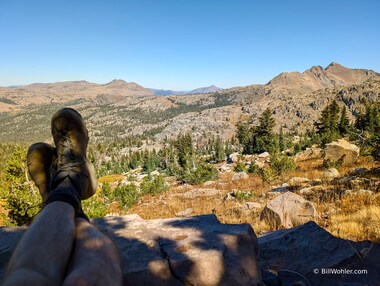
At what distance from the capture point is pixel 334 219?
16.0 feet

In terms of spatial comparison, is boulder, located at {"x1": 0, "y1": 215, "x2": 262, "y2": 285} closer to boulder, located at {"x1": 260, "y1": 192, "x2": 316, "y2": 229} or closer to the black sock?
the black sock

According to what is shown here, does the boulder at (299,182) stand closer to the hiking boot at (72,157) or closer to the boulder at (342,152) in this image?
the boulder at (342,152)

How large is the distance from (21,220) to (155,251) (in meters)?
11.6

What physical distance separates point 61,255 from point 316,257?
9.45ft

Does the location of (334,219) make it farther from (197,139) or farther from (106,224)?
(197,139)

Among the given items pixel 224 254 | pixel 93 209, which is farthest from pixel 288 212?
pixel 93 209

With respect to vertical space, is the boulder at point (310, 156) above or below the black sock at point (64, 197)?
below

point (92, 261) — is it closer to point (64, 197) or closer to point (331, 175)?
point (64, 197)

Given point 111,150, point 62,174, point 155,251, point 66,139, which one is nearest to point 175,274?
point 155,251

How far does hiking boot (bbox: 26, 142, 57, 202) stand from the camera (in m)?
3.57

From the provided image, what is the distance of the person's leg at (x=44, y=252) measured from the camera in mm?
1487

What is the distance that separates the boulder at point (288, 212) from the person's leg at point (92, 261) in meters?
4.24

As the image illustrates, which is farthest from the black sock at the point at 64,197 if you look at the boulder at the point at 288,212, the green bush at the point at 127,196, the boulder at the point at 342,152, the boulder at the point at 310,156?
the boulder at the point at 310,156

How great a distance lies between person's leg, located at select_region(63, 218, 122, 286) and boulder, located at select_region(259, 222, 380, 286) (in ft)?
5.51
